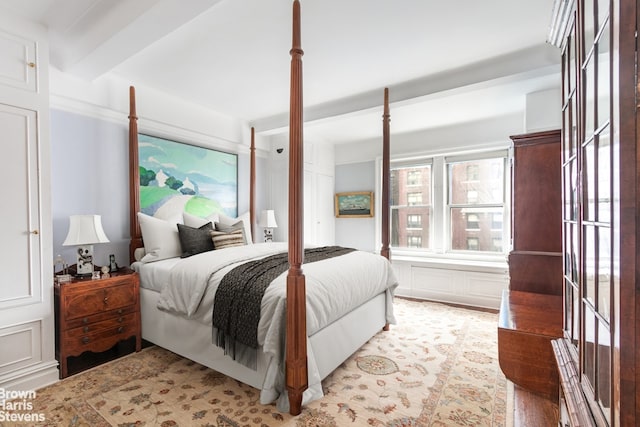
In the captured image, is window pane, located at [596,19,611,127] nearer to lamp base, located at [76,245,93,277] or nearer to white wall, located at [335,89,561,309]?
white wall, located at [335,89,561,309]

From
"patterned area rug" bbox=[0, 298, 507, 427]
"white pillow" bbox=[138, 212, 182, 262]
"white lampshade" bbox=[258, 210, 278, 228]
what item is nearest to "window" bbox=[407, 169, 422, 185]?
"white lampshade" bbox=[258, 210, 278, 228]

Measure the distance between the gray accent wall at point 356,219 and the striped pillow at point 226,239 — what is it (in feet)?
8.88

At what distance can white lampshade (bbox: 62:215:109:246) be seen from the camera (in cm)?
231

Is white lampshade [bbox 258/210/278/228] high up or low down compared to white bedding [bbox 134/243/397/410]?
up

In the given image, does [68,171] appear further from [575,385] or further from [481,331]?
[481,331]

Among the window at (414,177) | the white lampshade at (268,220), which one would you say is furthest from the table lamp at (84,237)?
the window at (414,177)

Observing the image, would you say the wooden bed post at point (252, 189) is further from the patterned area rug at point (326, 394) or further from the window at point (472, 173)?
the window at point (472, 173)

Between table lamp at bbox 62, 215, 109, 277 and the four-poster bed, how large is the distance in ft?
1.29

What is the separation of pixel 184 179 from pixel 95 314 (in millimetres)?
1775

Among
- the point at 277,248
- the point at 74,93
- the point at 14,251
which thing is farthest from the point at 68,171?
the point at 277,248

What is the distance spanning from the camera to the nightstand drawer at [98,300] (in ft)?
7.23

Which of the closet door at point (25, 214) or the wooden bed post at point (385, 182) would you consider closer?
the closet door at point (25, 214)

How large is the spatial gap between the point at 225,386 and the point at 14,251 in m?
1.74

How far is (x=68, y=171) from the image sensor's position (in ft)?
8.84
